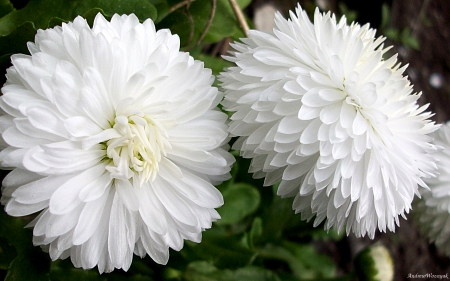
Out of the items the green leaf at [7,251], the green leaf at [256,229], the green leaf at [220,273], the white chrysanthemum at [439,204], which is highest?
the white chrysanthemum at [439,204]

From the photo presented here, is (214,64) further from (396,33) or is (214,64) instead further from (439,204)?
(396,33)

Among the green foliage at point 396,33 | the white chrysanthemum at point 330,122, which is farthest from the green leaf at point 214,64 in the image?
the green foliage at point 396,33

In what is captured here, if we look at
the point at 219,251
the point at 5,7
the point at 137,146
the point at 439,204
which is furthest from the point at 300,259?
the point at 5,7

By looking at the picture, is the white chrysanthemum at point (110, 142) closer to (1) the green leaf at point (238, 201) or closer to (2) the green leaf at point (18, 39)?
(2) the green leaf at point (18, 39)

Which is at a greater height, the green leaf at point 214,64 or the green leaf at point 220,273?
the green leaf at point 214,64

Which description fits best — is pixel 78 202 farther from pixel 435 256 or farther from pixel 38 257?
pixel 435 256

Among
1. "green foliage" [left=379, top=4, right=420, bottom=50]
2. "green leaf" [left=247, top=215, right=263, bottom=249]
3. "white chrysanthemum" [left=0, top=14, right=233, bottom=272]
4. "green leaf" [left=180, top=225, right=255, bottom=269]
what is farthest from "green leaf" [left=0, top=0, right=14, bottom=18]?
"green foliage" [left=379, top=4, right=420, bottom=50]
